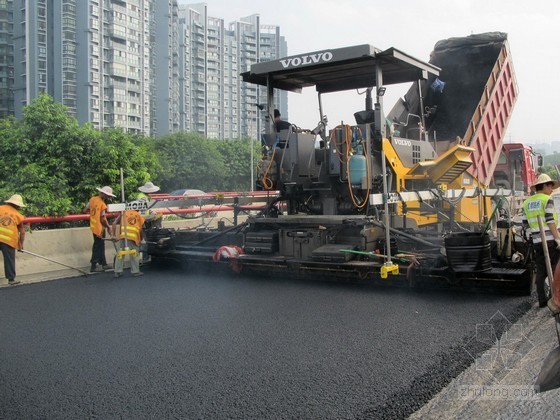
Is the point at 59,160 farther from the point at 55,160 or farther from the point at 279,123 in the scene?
the point at 279,123

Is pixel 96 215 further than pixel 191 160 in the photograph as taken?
No

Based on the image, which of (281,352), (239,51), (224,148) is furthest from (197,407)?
(239,51)

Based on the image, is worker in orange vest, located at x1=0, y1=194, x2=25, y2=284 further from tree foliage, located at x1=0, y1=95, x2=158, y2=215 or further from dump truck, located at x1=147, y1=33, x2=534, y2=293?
dump truck, located at x1=147, y1=33, x2=534, y2=293

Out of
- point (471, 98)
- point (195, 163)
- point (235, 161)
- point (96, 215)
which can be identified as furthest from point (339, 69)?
point (235, 161)

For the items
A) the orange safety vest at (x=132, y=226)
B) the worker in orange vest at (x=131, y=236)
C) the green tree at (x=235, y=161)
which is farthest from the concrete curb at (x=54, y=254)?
the green tree at (x=235, y=161)

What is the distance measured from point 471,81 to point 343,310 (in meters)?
5.77

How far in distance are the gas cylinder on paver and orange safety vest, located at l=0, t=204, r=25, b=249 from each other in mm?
4275

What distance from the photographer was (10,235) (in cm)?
693

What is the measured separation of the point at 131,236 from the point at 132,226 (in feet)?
0.47

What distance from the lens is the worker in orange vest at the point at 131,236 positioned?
7512 mm

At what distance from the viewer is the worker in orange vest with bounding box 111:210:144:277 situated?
24.6ft

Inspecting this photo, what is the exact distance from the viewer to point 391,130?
6906 millimetres

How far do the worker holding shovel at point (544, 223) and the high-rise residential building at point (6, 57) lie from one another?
54.8 m

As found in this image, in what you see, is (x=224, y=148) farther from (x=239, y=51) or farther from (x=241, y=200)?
(x=239, y=51)
